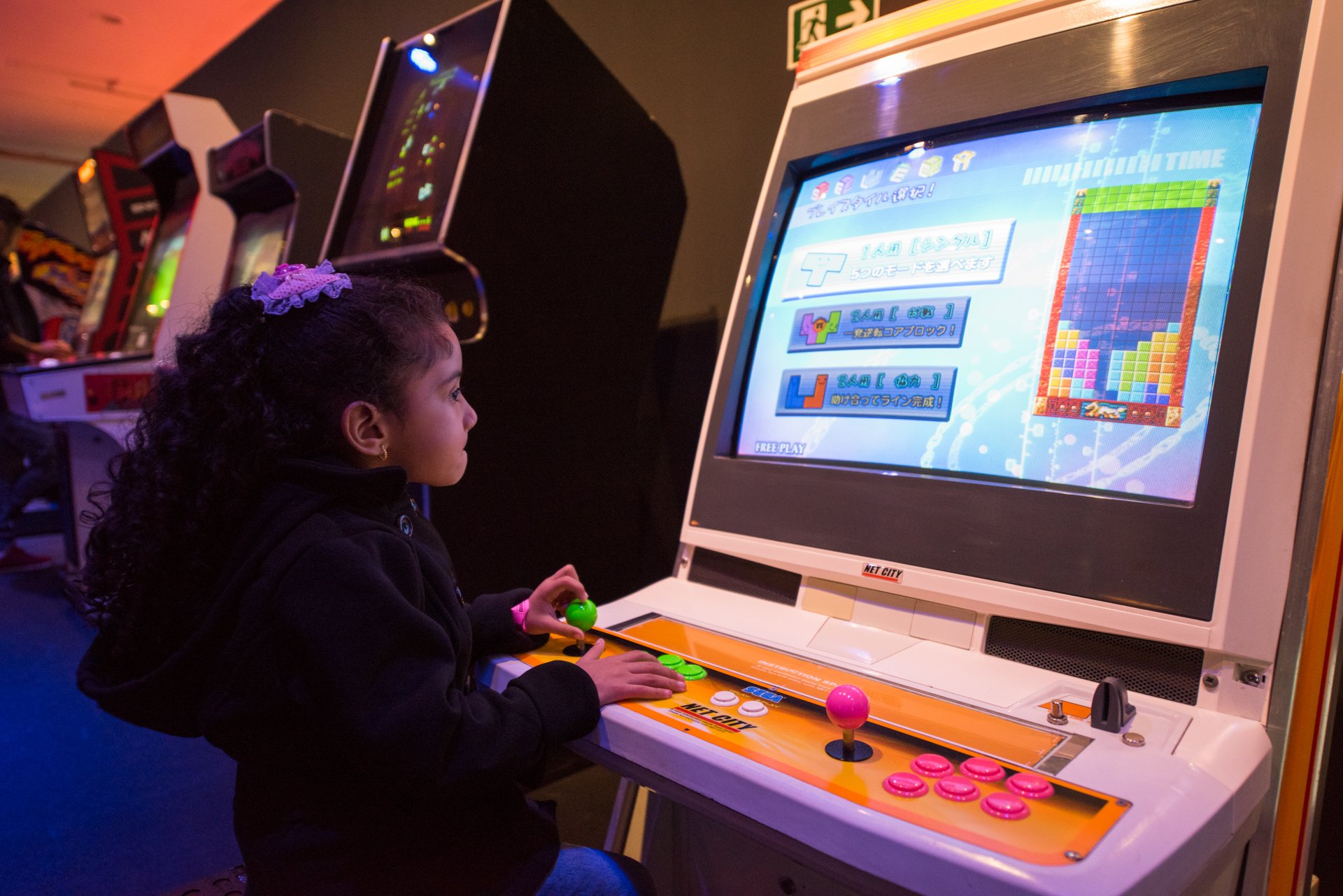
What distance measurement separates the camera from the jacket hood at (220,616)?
0.74 m

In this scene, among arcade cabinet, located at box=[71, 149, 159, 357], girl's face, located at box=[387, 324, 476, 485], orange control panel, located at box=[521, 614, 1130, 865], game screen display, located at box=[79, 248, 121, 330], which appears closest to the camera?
orange control panel, located at box=[521, 614, 1130, 865]

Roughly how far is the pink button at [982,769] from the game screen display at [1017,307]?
32 centimetres

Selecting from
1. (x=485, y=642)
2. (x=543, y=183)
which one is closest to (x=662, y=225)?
(x=543, y=183)

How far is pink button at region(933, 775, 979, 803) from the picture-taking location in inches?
21.4

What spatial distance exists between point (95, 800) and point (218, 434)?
1.69 meters

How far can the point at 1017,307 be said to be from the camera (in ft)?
2.87

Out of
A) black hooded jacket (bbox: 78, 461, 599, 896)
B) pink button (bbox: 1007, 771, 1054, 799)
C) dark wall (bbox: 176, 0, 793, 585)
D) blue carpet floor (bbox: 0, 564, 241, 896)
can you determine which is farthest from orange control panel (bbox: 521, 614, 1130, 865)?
blue carpet floor (bbox: 0, 564, 241, 896)

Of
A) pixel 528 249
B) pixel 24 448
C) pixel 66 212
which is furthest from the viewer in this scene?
pixel 66 212

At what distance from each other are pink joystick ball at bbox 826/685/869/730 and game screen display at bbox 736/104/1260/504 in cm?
35

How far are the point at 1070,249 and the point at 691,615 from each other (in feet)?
1.94

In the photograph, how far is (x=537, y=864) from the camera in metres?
0.83

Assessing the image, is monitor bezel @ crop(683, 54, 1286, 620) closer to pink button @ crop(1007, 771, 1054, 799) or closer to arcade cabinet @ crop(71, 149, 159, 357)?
pink button @ crop(1007, 771, 1054, 799)

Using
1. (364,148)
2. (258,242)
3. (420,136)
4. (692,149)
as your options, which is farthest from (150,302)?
(692,149)

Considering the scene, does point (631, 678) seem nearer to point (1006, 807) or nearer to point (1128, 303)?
point (1006, 807)
